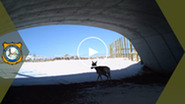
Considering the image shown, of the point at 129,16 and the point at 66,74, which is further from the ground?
the point at 129,16

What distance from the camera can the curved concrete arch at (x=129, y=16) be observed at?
698 cm

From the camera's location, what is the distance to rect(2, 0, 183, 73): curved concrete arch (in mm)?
6977

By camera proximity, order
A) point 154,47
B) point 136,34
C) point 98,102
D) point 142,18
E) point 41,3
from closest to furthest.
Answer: point 98,102 → point 41,3 → point 142,18 → point 154,47 → point 136,34

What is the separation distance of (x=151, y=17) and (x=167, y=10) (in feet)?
5.42

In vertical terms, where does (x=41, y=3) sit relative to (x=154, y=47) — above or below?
above

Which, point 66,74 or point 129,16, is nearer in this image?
point 129,16

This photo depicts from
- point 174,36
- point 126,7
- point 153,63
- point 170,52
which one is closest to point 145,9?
point 126,7

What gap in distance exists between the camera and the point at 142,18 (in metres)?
9.20

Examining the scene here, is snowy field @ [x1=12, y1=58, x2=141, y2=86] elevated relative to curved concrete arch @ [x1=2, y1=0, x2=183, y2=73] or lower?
lower

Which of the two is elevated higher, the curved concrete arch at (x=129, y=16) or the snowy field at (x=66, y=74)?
the curved concrete arch at (x=129, y=16)

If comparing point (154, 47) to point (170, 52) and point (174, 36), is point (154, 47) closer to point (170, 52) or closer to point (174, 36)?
point (170, 52)

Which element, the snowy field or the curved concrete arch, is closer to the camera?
the curved concrete arch

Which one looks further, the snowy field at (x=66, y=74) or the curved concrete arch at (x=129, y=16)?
the snowy field at (x=66, y=74)

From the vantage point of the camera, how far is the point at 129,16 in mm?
9312
